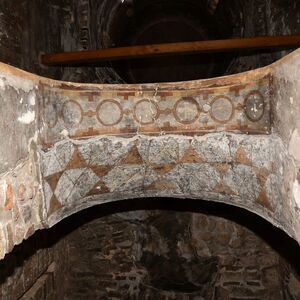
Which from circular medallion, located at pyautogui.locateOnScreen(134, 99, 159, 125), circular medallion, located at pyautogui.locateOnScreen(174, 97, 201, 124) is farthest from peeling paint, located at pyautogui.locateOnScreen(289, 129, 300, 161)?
circular medallion, located at pyautogui.locateOnScreen(134, 99, 159, 125)

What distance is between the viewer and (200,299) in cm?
461

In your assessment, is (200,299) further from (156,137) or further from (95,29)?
(95,29)

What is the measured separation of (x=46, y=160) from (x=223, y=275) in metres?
3.28

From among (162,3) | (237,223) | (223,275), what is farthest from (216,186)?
(162,3)

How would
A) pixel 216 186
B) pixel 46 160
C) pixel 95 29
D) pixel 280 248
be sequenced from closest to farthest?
pixel 46 160 < pixel 216 186 < pixel 95 29 < pixel 280 248

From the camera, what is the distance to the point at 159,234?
470 cm

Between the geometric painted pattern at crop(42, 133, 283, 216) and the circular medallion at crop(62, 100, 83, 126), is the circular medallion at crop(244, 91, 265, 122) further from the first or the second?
the circular medallion at crop(62, 100, 83, 126)

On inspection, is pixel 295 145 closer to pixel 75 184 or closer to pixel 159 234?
pixel 75 184

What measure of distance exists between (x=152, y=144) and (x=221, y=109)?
1.93 feet

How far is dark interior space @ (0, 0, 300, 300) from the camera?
4051 millimetres

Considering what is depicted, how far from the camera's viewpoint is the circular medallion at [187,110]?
261cm

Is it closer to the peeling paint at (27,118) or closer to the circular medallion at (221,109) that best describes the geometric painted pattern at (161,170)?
the circular medallion at (221,109)

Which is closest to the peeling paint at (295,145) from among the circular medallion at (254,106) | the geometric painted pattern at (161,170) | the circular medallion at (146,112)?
the geometric painted pattern at (161,170)

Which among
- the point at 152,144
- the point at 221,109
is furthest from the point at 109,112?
the point at 221,109
